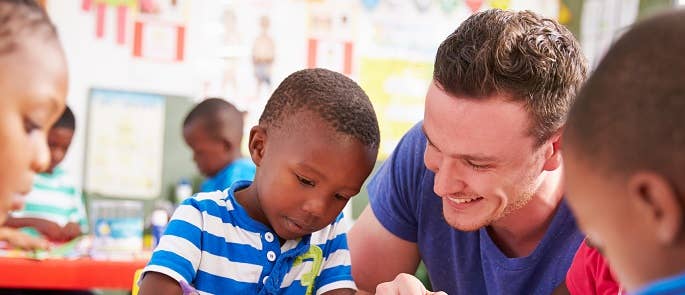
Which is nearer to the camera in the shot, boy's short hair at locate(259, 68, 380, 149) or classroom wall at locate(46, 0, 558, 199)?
boy's short hair at locate(259, 68, 380, 149)

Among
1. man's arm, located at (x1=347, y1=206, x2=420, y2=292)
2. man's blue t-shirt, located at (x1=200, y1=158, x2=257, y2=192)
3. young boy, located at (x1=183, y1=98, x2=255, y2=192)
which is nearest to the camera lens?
man's arm, located at (x1=347, y1=206, x2=420, y2=292)

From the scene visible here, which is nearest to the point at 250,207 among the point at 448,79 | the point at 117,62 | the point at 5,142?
the point at 448,79

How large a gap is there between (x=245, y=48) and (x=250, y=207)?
2953mm

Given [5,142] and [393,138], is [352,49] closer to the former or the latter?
[393,138]

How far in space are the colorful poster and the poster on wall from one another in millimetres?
1151

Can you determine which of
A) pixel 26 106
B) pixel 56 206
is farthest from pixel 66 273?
pixel 26 106

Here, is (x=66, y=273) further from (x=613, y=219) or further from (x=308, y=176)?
(x=613, y=219)

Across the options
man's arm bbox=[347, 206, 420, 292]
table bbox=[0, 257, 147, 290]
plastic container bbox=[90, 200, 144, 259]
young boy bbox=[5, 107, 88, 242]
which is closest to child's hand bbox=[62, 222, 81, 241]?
young boy bbox=[5, 107, 88, 242]

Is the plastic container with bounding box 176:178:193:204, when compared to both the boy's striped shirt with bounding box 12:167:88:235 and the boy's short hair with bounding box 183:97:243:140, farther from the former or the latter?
the boy's striped shirt with bounding box 12:167:88:235

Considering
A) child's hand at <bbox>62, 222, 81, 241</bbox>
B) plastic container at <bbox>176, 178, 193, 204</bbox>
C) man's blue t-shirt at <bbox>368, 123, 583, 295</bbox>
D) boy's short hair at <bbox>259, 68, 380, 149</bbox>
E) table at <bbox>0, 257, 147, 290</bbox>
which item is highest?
boy's short hair at <bbox>259, 68, 380, 149</bbox>

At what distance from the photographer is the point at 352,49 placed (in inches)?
167

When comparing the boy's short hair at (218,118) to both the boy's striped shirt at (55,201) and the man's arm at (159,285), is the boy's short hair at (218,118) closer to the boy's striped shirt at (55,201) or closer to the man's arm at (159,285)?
the boy's striped shirt at (55,201)

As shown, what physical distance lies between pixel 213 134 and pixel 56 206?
2.38 ft

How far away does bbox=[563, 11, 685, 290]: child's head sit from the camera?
20.4 inches
